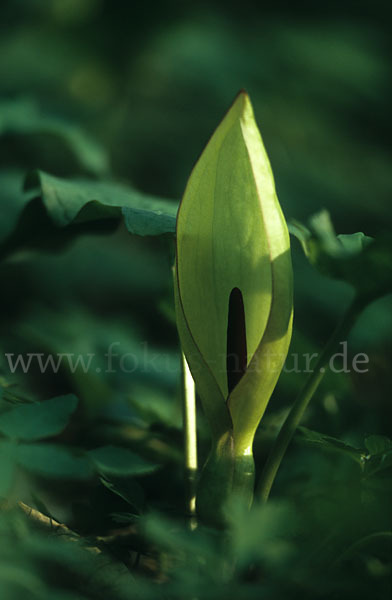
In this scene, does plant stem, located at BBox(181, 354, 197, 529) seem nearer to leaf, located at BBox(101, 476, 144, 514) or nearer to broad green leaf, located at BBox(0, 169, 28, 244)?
leaf, located at BBox(101, 476, 144, 514)

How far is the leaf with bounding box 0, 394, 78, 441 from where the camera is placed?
0.44m

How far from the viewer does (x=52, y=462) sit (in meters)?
0.42

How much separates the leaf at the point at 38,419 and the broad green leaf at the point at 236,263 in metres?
0.13

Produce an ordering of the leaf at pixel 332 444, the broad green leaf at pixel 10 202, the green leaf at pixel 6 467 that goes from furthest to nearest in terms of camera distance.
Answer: the broad green leaf at pixel 10 202 < the leaf at pixel 332 444 < the green leaf at pixel 6 467

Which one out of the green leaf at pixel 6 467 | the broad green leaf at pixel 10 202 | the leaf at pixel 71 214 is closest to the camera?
the green leaf at pixel 6 467

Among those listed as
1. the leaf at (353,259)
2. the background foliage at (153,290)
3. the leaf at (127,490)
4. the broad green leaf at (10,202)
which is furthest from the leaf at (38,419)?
the broad green leaf at (10,202)

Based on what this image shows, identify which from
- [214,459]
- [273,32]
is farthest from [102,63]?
[214,459]

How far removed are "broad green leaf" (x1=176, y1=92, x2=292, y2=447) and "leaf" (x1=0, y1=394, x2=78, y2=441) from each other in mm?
128

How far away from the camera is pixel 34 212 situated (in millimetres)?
802

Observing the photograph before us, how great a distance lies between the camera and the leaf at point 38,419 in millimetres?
436

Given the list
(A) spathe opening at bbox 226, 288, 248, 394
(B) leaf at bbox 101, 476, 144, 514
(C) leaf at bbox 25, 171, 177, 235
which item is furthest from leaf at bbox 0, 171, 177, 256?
(B) leaf at bbox 101, 476, 144, 514

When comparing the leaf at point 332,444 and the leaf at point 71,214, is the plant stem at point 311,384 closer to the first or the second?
the leaf at point 332,444

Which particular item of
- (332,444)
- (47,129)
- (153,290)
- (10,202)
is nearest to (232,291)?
(332,444)

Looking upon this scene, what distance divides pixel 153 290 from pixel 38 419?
4.12 feet
